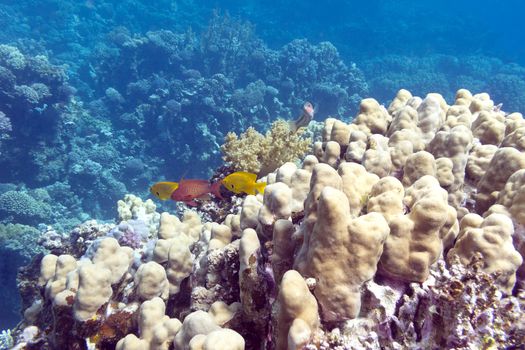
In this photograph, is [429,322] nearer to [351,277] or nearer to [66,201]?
[351,277]

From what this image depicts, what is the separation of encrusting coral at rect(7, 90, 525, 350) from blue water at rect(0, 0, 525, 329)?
9.24m

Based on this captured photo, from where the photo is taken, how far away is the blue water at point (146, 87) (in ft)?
46.3

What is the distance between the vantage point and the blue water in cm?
1412

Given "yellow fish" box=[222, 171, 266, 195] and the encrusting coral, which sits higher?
"yellow fish" box=[222, 171, 266, 195]

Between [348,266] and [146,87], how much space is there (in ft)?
62.5

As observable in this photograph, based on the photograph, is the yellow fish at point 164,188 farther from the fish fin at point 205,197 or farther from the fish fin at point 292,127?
the fish fin at point 292,127

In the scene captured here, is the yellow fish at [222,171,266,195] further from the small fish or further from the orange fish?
the small fish

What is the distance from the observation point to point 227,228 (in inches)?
118

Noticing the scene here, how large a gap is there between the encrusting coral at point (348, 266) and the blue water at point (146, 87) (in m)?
9.24

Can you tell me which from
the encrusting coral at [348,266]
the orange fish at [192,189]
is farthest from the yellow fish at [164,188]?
the encrusting coral at [348,266]

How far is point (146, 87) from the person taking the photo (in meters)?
18.8

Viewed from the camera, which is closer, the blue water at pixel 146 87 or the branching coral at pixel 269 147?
the branching coral at pixel 269 147

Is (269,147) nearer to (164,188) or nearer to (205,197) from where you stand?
(205,197)

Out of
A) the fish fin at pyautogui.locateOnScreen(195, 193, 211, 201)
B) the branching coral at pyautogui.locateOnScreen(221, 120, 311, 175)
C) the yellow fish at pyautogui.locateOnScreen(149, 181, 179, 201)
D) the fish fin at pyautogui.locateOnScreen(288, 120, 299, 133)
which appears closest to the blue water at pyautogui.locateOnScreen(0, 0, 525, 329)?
the yellow fish at pyautogui.locateOnScreen(149, 181, 179, 201)
